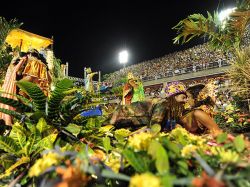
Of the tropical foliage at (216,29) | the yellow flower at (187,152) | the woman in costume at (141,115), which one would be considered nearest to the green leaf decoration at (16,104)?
the woman in costume at (141,115)

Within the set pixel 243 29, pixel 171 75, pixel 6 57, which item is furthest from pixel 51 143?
pixel 171 75

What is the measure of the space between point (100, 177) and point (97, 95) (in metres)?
1.43

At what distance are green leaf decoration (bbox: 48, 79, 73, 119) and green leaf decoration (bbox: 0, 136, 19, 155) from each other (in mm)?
330

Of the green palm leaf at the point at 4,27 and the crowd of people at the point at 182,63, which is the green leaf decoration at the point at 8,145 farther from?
the crowd of people at the point at 182,63

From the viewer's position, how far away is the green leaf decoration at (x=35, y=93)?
179 centimetres

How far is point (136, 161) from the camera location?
2.99 ft

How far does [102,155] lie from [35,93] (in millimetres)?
675

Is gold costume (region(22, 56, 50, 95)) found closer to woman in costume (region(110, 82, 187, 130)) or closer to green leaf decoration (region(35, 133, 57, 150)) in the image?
woman in costume (region(110, 82, 187, 130))

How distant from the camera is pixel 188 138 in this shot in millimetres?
1143

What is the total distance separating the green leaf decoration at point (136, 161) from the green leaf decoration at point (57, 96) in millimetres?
970

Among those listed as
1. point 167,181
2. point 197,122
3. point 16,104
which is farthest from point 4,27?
point 167,181

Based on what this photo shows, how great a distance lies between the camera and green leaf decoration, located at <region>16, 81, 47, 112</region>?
1794 millimetres

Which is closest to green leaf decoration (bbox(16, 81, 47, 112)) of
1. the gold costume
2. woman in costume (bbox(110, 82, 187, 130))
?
woman in costume (bbox(110, 82, 187, 130))

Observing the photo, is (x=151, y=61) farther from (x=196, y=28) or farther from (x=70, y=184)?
(x=70, y=184)
